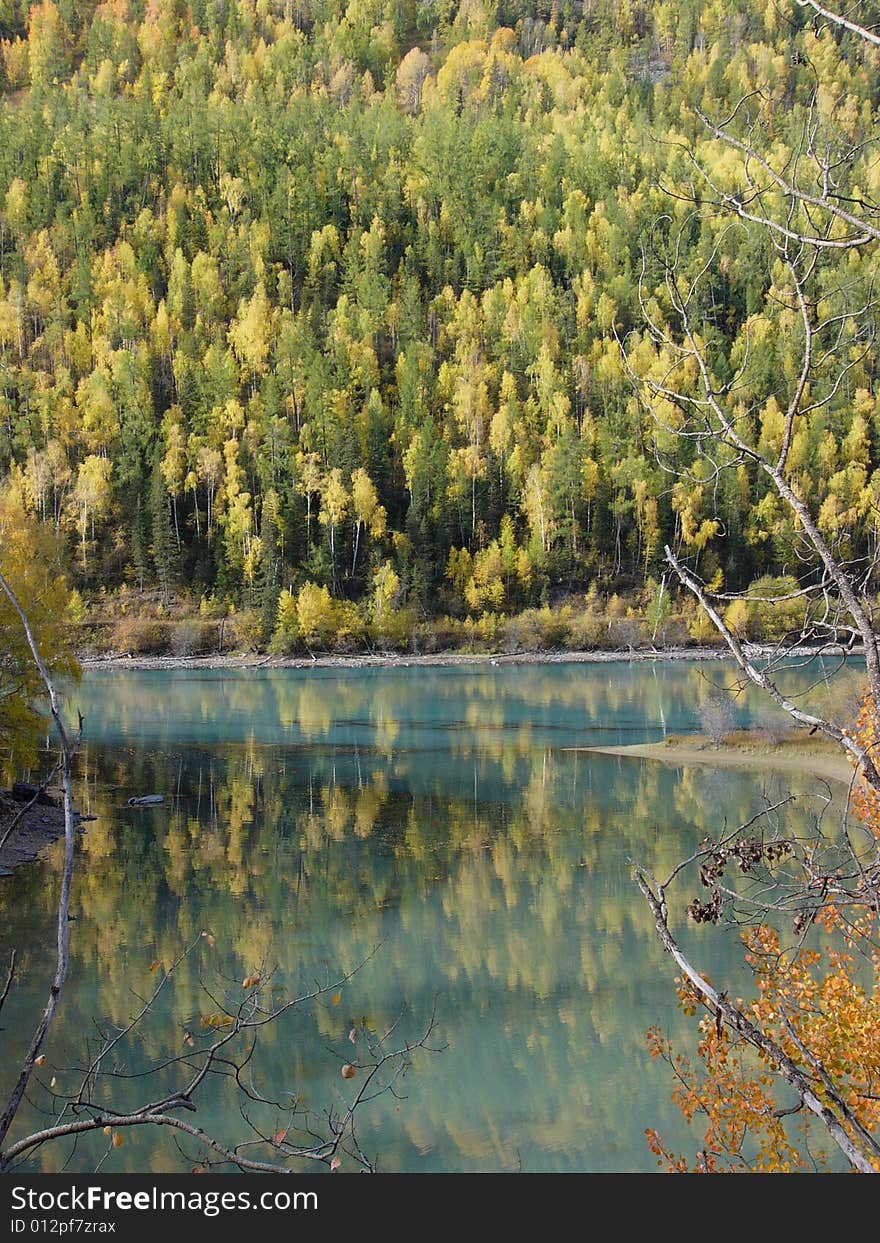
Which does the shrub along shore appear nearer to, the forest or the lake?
the forest

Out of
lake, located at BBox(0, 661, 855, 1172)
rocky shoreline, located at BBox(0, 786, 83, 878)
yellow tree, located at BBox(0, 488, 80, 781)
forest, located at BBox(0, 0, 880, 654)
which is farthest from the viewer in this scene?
forest, located at BBox(0, 0, 880, 654)

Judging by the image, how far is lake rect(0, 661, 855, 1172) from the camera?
36.9 feet

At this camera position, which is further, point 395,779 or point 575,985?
point 395,779

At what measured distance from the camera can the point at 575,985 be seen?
14703 mm

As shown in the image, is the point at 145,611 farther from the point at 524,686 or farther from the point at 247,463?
the point at 524,686

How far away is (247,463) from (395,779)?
6231 centimetres

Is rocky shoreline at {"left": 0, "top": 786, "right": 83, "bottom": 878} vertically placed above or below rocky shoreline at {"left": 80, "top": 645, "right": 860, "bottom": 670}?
above

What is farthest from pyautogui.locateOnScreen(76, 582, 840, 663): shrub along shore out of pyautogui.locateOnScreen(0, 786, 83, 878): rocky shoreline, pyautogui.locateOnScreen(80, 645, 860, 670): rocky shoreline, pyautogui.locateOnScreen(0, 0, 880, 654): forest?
pyautogui.locateOnScreen(0, 786, 83, 878): rocky shoreline

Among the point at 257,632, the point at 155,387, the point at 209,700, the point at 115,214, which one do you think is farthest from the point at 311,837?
the point at 115,214

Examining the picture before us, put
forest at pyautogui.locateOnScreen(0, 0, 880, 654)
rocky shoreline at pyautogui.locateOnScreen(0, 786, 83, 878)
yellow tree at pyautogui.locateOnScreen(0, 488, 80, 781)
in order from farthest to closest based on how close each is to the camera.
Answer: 1. forest at pyautogui.locateOnScreen(0, 0, 880, 654)
2. yellow tree at pyautogui.locateOnScreen(0, 488, 80, 781)
3. rocky shoreline at pyautogui.locateOnScreen(0, 786, 83, 878)

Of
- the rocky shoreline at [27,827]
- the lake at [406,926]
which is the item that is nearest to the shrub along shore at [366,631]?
the lake at [406,926]

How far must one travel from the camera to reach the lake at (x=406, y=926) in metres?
11.2

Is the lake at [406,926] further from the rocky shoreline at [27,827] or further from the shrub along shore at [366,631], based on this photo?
the shrub along shore at [366,631]

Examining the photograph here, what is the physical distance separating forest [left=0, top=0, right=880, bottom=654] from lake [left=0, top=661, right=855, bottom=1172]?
1392 inches
